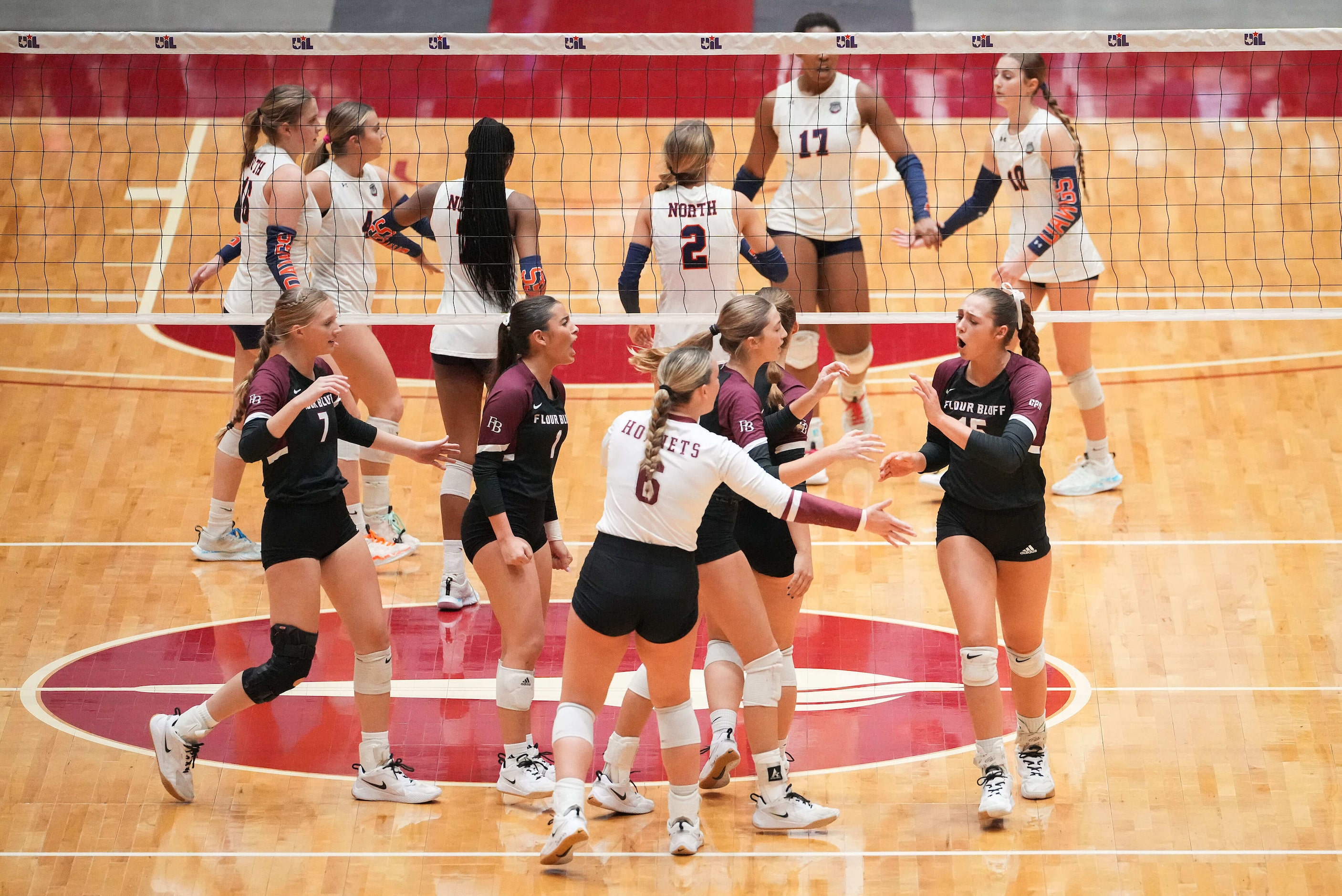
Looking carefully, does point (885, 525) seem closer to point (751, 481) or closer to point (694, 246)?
point (751, 481)

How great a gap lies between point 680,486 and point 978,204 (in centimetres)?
372

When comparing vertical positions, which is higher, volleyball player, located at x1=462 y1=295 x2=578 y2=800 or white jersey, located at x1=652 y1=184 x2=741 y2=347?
white jersey, located at x1=652 y1=184 x2=741 y2=347

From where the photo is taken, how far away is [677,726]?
15.4 ft

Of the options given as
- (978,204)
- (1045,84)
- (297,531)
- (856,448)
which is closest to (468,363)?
(297,531)

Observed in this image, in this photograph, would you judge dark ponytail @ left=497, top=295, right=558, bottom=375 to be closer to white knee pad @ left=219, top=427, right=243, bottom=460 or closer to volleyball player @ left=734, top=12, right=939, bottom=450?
white knee pad @ left=219, top=427, right=243, bottom=460

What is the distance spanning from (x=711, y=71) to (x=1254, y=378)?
508 cm

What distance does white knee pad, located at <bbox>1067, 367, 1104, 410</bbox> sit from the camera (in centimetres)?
764

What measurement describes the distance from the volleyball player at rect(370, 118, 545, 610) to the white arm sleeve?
1856 millimetres

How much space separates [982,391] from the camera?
202 inches

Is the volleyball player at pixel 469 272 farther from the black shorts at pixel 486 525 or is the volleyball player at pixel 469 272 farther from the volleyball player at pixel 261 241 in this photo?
the black shorts at pixel 486 525

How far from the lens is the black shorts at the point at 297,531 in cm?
506

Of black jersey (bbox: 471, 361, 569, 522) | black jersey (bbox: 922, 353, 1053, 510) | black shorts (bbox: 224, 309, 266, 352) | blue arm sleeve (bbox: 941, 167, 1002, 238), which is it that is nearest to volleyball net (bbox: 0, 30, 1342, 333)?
blue arm sleeve (bbox: 941, 167, 1002, 238)

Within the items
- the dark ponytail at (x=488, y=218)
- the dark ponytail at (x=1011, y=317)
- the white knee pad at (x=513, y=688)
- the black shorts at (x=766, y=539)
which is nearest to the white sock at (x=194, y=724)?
the white knee pad at (x=513, y=688)

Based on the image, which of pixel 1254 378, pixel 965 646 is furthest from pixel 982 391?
pixel 1254 378
